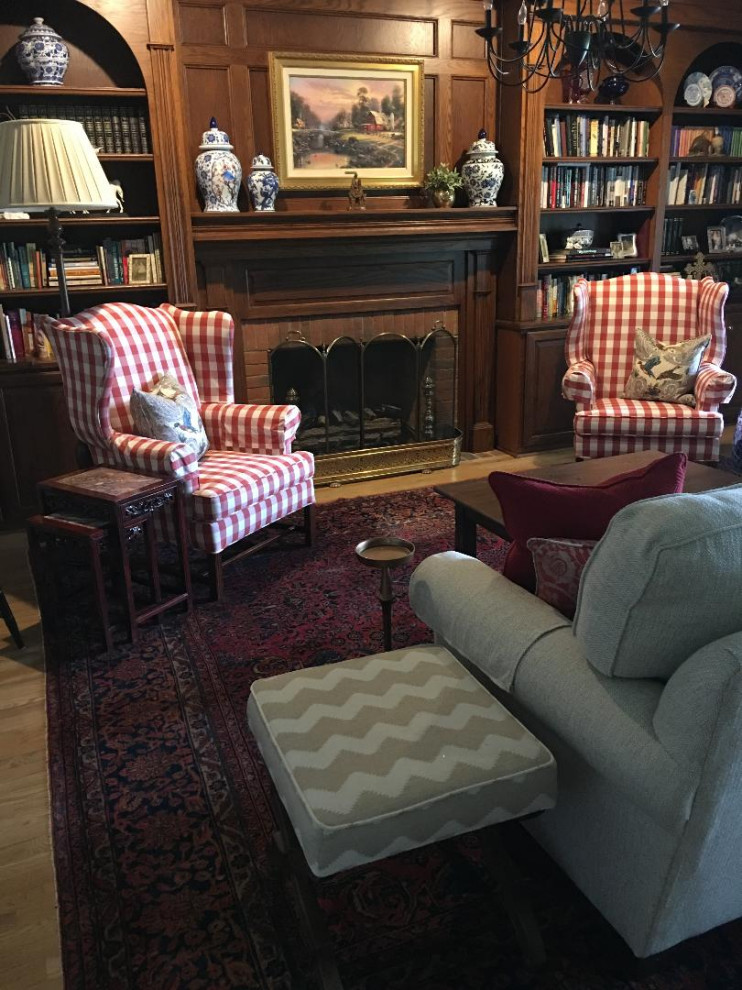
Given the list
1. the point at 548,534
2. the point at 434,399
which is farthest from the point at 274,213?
the point at 548,534

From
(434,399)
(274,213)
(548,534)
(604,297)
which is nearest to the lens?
(548,534)

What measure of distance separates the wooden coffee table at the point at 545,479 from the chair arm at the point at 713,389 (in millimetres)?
983

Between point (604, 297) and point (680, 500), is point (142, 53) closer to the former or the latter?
point (604, 297)

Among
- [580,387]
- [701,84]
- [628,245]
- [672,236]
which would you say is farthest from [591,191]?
[580,387]

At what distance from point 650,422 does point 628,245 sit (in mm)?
1533

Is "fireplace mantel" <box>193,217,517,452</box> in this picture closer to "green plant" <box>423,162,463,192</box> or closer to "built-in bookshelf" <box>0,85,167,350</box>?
"green plant" <box>423,162,463,192</box>

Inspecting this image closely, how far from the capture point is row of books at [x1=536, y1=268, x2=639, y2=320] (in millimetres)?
4645

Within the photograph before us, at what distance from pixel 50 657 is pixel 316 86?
9.91ft

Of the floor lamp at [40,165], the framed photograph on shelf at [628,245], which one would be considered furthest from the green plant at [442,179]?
the floor lamp at [40,165]

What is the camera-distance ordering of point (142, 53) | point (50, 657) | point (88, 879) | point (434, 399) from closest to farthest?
1. point (88, 879)
2. point (50, 657)
3. point (142, 53)
4. point (434, 399)

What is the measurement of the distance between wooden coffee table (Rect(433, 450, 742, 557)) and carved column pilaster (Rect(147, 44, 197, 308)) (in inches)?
71.7

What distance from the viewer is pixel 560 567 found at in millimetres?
1541

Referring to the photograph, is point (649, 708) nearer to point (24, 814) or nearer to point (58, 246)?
point (24, 814)

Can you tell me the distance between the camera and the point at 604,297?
14.1 feet
